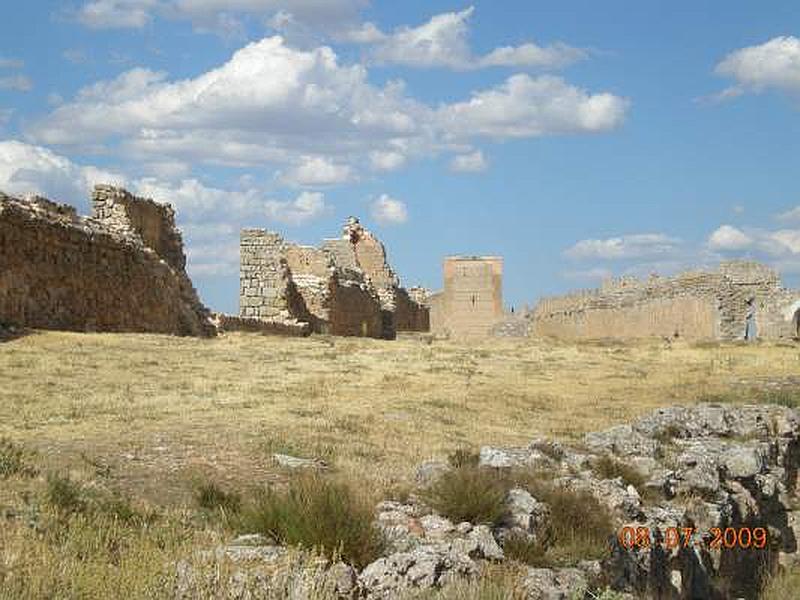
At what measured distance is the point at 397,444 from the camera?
32.1ft

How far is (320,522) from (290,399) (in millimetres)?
7352

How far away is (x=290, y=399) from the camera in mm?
12641

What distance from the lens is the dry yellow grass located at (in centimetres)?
827

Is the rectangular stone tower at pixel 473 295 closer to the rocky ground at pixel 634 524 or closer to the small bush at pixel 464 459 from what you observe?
the rocky ground at pixel 634 524

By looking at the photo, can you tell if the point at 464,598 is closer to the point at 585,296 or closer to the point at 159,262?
the point at 159,262

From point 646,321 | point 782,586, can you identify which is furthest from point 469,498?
point 646,321

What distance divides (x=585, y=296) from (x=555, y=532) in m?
44.7

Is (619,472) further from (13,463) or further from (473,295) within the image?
(473,295)

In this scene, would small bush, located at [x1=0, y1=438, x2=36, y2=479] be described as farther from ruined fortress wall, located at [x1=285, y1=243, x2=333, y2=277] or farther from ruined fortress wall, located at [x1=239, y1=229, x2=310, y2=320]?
ruined fortress wall, located at [x1=285, y1=243, x2=333, y2=277]

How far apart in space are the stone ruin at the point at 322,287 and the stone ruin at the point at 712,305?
10.8 metres

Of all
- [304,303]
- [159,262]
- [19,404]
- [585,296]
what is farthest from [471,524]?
[585,296]

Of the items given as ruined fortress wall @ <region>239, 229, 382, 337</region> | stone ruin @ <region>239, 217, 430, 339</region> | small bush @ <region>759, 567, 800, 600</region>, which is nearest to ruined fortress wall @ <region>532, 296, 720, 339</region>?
stone ruin @ <region>239, 217, 430, 339</region>

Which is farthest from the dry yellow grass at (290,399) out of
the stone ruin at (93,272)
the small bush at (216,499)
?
the stone ruin at (93,272)

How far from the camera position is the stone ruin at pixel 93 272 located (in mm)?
18094
